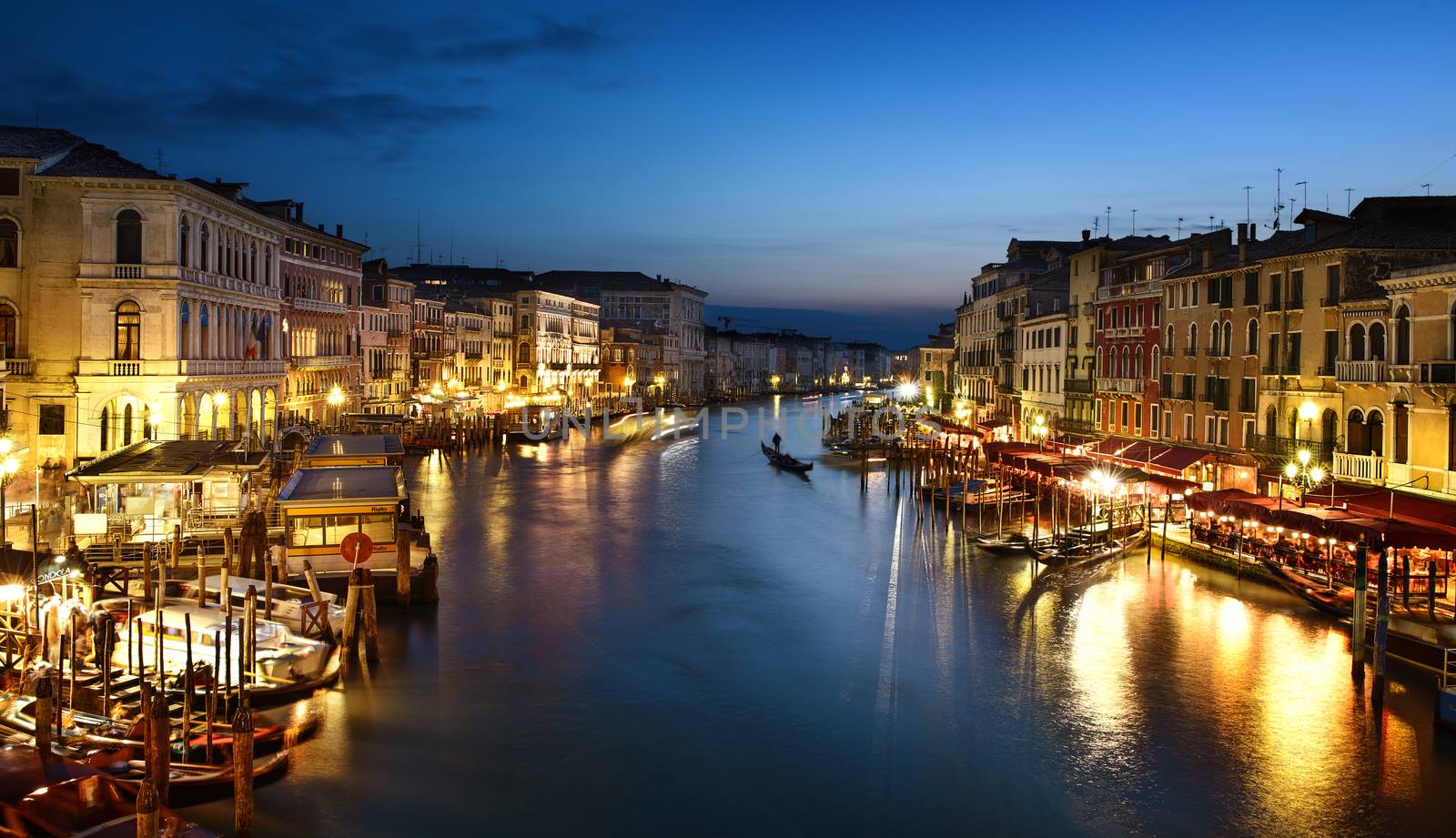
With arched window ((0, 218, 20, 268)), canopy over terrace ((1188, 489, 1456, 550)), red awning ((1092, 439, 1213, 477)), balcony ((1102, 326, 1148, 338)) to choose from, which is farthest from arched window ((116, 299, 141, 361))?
balcony ((1102, 326, 1148, 338))

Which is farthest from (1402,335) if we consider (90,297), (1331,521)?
(90,297)

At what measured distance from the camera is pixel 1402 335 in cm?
1888

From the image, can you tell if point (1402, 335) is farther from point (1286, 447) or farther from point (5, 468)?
point (5, 468)

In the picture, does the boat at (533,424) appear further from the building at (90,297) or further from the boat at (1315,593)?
the boat at (1315,593)

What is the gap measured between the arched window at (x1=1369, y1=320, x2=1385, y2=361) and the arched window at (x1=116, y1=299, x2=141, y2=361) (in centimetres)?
2380

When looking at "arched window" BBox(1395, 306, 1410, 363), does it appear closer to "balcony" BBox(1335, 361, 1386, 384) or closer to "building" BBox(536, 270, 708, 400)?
"balcony" BBox(1335, 361, 1386, 384)

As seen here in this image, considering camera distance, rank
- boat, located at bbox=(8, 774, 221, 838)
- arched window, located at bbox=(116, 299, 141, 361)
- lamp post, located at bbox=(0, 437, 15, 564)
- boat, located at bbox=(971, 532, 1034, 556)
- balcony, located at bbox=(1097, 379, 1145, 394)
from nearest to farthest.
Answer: boat, located at bbox=(8, 774, 221, 838) < lamp post, located at bbox=(0, 437, 15, 564) < boat, located at bbox=(971, 532, 1034, 556) < arched window, located at bbox=(116, 299, 141, 361) < balcony, located at bbox=(1097, 379, 1145, 394)

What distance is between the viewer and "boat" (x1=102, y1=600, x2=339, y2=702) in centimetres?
1270

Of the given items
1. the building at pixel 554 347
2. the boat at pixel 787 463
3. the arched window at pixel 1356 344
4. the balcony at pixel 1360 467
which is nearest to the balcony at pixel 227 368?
the boat at pixel 787 463

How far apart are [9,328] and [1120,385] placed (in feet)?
85.6

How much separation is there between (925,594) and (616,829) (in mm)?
10137

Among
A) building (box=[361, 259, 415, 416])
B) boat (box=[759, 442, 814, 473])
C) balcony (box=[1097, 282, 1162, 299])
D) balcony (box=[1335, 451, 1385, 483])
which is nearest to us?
balcony (box=[1335, 451, 1385, 483])

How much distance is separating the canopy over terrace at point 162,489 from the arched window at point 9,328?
16.9 feet

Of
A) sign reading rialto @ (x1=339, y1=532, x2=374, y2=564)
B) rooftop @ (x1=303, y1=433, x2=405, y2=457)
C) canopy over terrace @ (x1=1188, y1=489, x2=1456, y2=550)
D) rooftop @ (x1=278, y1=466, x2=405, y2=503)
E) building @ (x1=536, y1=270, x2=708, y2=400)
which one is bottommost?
sign reading rialto @ (x1=339, y1=532, x2=374, y2=564)
